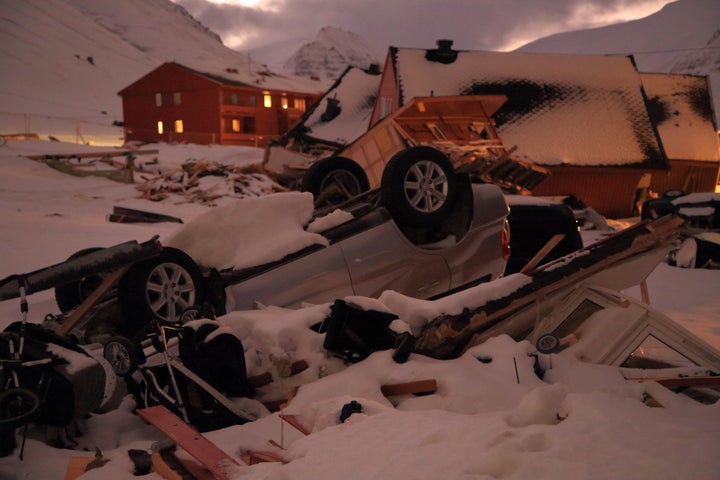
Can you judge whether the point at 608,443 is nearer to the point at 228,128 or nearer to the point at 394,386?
the point at 394,386

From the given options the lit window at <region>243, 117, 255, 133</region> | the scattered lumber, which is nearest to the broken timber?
the scattered lumber

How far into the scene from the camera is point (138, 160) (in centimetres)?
3038

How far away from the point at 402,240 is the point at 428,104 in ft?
49.7

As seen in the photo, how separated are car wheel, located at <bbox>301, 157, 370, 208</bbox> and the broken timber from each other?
9.92 feet

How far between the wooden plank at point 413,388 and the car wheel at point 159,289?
1979 millimetres

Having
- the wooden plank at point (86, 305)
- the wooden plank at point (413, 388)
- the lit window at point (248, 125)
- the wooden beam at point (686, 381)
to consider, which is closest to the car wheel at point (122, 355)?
the wooden plank at point (86, 305)

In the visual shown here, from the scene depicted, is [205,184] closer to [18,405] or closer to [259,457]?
[18,405]

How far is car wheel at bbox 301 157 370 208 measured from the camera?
23.5 ft

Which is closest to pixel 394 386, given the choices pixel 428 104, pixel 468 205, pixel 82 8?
pixel 468 205

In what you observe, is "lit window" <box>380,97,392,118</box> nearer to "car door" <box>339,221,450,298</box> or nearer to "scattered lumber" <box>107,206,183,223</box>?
"scattered lumber" <box>107,206,183,223</box>

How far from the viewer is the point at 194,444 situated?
3236mm

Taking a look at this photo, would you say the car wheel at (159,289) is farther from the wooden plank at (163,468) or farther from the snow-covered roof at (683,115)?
the snow-covered roof at (683,115)

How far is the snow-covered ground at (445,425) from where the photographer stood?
2.38m

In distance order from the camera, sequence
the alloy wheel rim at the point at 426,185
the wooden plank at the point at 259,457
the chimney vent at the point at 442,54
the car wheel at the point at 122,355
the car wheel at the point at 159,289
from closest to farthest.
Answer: the wooden plank at the point at 259,457
the car wheel at the point at 122,355
the car wheel at the point at 159,289
the alloy wheel rim at the point at 426,185
the chimney vent at the point at 442,54
